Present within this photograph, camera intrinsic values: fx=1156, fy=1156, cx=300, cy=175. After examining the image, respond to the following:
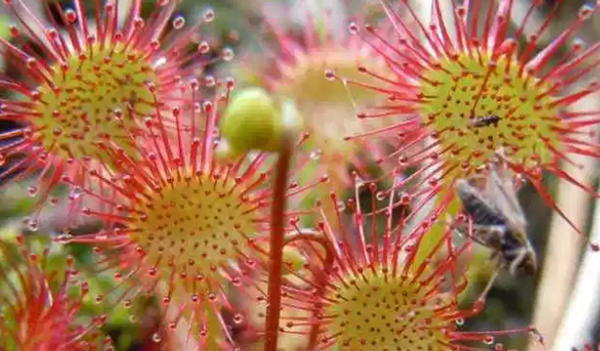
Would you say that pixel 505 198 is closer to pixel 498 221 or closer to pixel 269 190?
pixel 498 221

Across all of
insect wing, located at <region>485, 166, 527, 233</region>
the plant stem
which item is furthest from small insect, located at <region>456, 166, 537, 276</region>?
the plant stem

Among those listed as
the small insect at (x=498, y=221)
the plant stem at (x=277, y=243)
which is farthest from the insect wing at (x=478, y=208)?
the plant stem at (x=277, y=243)

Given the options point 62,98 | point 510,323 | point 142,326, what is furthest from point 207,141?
point 510,323

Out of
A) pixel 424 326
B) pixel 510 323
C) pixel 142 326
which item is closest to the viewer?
pixel 424 326

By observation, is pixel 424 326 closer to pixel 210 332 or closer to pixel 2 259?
pixel 210 332

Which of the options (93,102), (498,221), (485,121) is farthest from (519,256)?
(93,102)

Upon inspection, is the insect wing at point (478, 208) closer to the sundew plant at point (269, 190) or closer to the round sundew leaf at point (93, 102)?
the sundew plant at point (269, 190)

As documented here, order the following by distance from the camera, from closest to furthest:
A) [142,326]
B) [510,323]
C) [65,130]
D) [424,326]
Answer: [424,326], [65,130], [142,326], [510,323]
